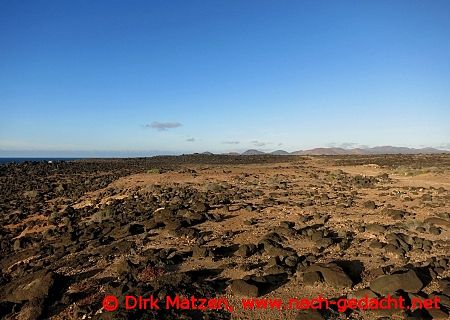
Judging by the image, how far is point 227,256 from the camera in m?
11.6

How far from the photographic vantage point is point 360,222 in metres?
15.4

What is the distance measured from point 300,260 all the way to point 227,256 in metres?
2.34

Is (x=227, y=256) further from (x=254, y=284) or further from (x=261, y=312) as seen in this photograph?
(x=261, y=312)

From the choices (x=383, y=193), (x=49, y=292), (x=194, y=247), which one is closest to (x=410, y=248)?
(x=194, y=247)

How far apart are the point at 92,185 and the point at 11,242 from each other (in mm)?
20105

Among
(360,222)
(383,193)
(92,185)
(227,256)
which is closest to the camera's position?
(227,256)

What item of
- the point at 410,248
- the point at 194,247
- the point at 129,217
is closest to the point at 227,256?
the point at 194,247

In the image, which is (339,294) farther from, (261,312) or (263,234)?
(263,234)

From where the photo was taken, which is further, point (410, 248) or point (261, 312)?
point (410, 248)

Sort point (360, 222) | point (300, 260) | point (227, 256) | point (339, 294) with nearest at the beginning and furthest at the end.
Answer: point (339, 294)
point (300, 260)
point (227, 256)
point (360, 222)

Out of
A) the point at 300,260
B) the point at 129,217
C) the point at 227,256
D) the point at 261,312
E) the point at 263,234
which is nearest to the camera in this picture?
the point at 261,312

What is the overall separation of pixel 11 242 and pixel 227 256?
10613 mm

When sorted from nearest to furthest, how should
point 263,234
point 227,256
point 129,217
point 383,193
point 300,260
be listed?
point 300,260, point 227,256, point 263,234, point 129,217, point 383,193

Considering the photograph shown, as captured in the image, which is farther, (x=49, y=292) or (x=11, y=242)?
(x=11, y=242)
